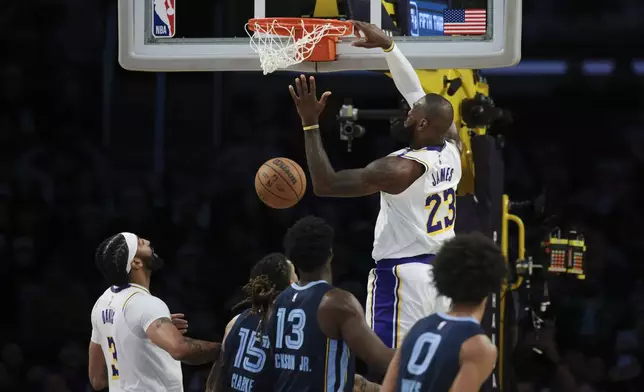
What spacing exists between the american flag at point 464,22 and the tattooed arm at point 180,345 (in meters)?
2.08

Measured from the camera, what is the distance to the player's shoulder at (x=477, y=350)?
13.0 ft

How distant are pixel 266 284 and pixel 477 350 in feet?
6.96

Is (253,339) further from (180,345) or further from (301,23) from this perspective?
(301,23)

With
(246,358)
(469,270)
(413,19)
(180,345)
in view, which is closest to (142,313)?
(180,345)

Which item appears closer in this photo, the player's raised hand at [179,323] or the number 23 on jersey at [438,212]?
the number 23 on jersey at [438,212]

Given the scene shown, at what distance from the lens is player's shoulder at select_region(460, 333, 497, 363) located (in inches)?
156

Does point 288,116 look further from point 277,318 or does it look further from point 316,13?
point 277,318

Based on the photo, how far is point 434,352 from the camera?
4016mm

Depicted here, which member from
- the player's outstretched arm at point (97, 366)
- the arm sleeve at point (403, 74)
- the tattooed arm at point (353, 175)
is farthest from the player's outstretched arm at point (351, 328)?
the player's outstretched arm at point (97, 366)

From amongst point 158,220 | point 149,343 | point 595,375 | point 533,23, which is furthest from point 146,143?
point 149,343

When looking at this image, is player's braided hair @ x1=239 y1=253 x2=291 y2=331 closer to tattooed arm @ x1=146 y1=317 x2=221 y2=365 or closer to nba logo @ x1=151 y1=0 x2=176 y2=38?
tattooed arm @ x1=146 y1=317 x2=221 y2=365

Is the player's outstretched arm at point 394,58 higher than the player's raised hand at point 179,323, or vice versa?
the player's outstretched arm at point 394,58

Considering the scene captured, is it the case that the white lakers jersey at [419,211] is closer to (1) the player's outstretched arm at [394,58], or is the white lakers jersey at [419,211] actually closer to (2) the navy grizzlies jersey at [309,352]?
(1) the player's outstretched arm at [394,58]

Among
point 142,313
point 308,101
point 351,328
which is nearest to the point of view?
point 351,328
